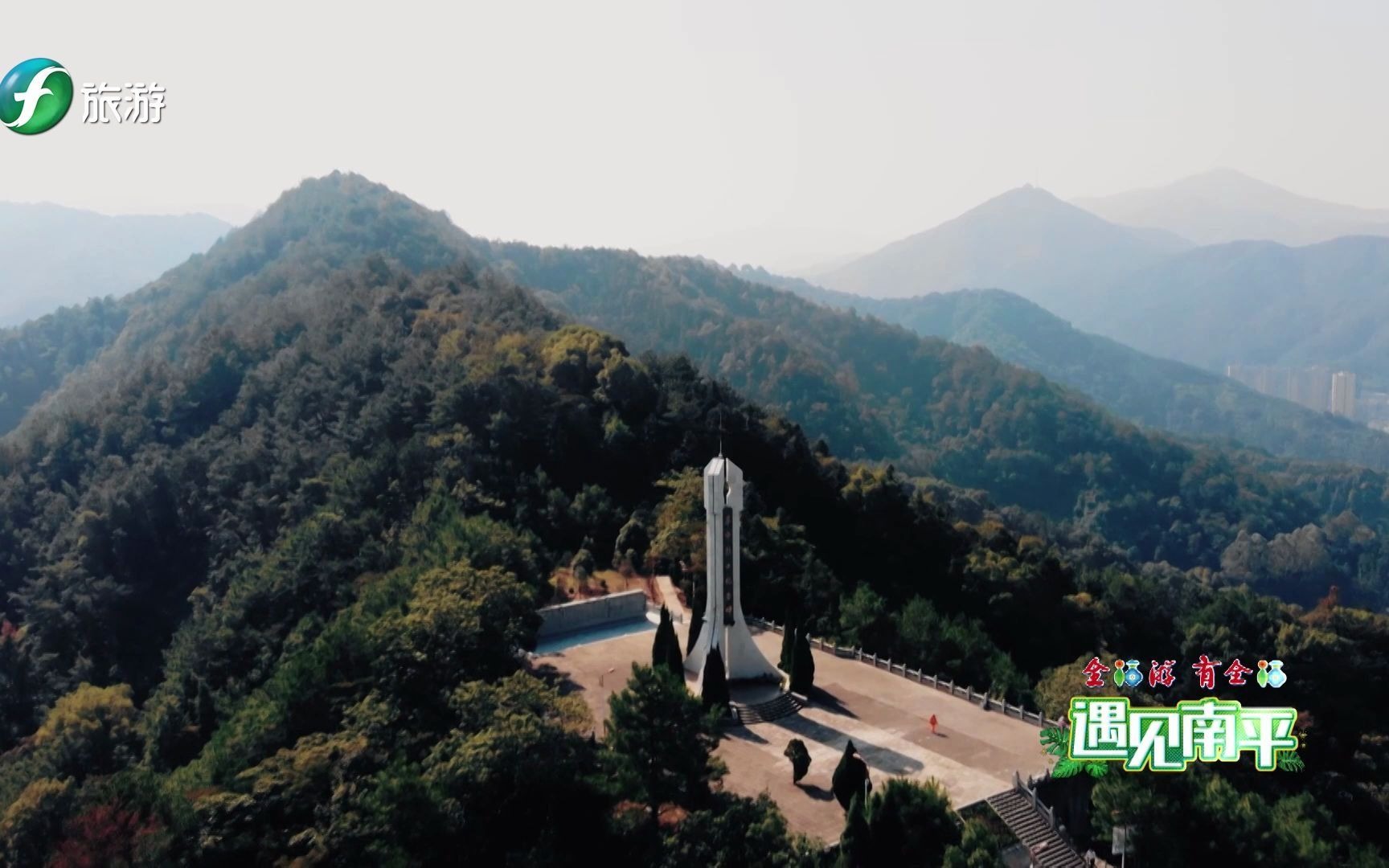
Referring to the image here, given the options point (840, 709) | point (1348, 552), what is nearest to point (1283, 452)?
point (1348, 552)

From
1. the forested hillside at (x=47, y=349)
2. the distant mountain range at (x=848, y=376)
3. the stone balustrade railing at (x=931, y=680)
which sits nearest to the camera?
the stone balustrade railing at (x=931, y=680)

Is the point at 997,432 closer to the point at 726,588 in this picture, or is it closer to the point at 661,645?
the point at 726,588

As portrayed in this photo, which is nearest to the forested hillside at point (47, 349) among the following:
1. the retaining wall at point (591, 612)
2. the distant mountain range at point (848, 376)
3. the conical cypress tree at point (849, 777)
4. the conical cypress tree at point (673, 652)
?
the distant mountain range at point (848, 376)

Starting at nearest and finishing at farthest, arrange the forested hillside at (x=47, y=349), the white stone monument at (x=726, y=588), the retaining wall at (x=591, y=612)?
1. the white stone monument at (x=726, y=588)
2. the retaining wall at (x=591, y=612)
3. the forested hillside at (x=47, y=349)

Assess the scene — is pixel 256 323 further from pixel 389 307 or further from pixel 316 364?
pixel 316 364

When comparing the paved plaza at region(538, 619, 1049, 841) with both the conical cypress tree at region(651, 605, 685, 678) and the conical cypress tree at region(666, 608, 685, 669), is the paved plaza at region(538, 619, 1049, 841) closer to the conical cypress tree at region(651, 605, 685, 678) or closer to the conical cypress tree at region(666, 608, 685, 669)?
the conical cypress tree at region(651, 605, 685, 678)

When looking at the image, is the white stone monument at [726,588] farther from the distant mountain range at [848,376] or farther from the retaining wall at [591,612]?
the distant mountain range at [848,376]
